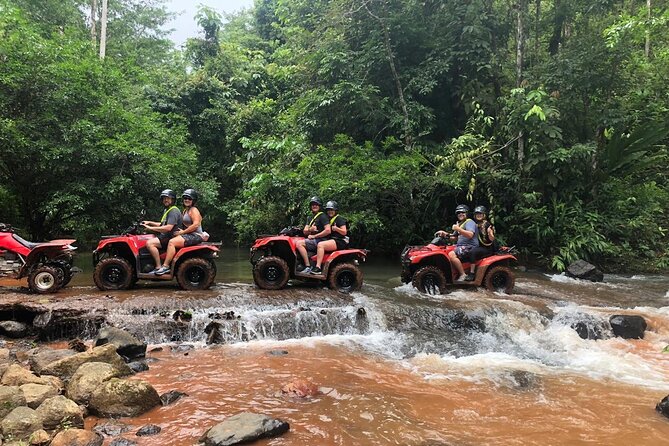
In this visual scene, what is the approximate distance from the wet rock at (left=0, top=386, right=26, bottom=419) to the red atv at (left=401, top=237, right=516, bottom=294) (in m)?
6.07

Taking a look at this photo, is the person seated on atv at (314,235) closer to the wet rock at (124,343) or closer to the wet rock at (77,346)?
the wet rock at (124,343)

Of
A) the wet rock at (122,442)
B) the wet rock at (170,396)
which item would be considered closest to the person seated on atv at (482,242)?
the wet rock at (170,396)

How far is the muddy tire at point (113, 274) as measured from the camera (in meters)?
7.39

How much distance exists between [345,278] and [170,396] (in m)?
4.32

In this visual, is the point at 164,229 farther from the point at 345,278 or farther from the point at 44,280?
the point at 345,278

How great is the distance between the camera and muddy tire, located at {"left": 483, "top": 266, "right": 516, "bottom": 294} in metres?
8.42

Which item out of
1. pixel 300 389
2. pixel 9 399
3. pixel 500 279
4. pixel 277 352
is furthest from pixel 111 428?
pixel 500 279

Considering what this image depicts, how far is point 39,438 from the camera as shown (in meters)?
3.37

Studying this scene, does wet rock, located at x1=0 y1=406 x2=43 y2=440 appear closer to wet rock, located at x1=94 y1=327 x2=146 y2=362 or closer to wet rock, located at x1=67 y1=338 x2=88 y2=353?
wet rock, located at x1=94 y1=327 x2=146 y2=362

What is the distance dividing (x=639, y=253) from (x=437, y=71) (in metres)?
7.71

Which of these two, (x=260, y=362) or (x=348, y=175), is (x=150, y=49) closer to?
(x=348, y=175)

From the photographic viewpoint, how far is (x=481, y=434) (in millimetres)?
3795

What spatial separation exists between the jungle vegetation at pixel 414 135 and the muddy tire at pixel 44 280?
174 inches

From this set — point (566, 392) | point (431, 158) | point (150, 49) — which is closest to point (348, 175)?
point (431, 158)
